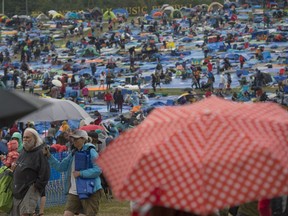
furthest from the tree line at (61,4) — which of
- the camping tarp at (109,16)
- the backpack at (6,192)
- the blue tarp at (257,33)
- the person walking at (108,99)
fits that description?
the backpack at (6,192)

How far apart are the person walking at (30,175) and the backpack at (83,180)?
381mm

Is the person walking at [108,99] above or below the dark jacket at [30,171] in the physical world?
below

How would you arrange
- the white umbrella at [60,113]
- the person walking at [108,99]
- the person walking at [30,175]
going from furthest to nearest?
1. the person walking at [108,99]
2. the white umbrella at [60,113]
3. the person walking at [30,175]

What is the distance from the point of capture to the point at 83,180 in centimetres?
818

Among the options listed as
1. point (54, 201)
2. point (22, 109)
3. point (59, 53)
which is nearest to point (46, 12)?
point (59, 53)

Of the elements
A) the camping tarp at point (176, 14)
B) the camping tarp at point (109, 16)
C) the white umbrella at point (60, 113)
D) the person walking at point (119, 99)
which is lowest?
the camping tarp at point (109, 16)

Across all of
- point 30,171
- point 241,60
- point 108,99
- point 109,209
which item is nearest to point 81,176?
point 30,171

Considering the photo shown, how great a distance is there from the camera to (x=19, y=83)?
1662 inches

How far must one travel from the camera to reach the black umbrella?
4598mm

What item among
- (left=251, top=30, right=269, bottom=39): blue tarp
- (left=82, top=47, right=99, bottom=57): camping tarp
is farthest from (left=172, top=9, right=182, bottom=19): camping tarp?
(left=82, top=47, right=99, bottom=57): camping tarp

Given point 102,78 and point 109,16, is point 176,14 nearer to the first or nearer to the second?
point 109,16

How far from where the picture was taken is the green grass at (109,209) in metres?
11.1

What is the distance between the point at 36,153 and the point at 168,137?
4422mm

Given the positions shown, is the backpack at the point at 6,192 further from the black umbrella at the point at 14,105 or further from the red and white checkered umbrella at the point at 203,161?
the red and white checkered umbrella at the point at 203,161
